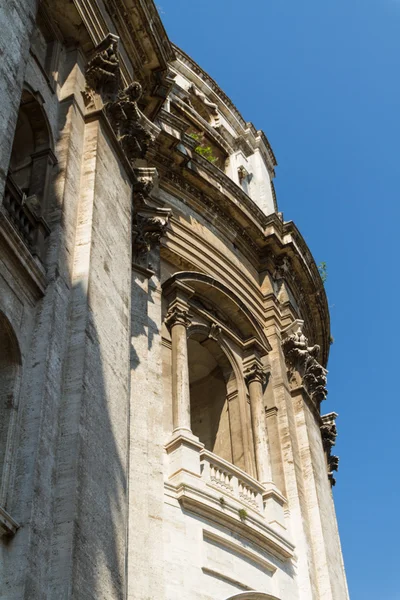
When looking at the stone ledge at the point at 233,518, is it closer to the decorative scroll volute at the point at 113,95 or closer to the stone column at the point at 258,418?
the stone column at the point at 258,418

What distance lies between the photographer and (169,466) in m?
15.2

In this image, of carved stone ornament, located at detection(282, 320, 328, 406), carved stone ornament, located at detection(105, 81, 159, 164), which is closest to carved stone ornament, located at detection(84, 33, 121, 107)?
carved stone ornament, located at detection(105, 81, 159, 164)

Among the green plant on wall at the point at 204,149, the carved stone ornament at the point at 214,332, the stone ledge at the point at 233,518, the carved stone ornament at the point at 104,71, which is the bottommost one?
the stone ledge at the point at 233,518

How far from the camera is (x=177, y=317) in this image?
1741cm

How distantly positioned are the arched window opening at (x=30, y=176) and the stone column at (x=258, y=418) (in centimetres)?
722

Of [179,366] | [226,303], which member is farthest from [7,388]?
[226,303]

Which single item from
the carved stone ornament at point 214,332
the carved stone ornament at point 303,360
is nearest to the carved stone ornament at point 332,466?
the carved stone ornament at point 303,360

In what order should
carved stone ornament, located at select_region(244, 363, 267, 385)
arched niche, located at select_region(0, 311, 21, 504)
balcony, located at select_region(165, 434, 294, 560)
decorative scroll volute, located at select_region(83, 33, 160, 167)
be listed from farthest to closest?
carved stone ornament, located at select_region(244, 363, 267, 385)
balcony, located at select_region(165, 434, 294, 560)
decorative scroll volute, located at select_region(83, 33, 160, 167)
arched niche, located at select_region(0, 311, 21, 504)

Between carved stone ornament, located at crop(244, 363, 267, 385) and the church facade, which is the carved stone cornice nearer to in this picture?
the church facade

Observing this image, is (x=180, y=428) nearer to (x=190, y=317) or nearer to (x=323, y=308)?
(x=190, y=317)

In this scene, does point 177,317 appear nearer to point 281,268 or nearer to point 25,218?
point 281,268

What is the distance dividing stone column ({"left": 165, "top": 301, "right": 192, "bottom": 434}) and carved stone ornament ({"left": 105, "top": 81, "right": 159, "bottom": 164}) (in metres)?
3.19

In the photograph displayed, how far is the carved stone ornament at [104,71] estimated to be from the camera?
14.7 meters

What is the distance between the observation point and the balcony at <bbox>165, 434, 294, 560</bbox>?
14891 millimetres
